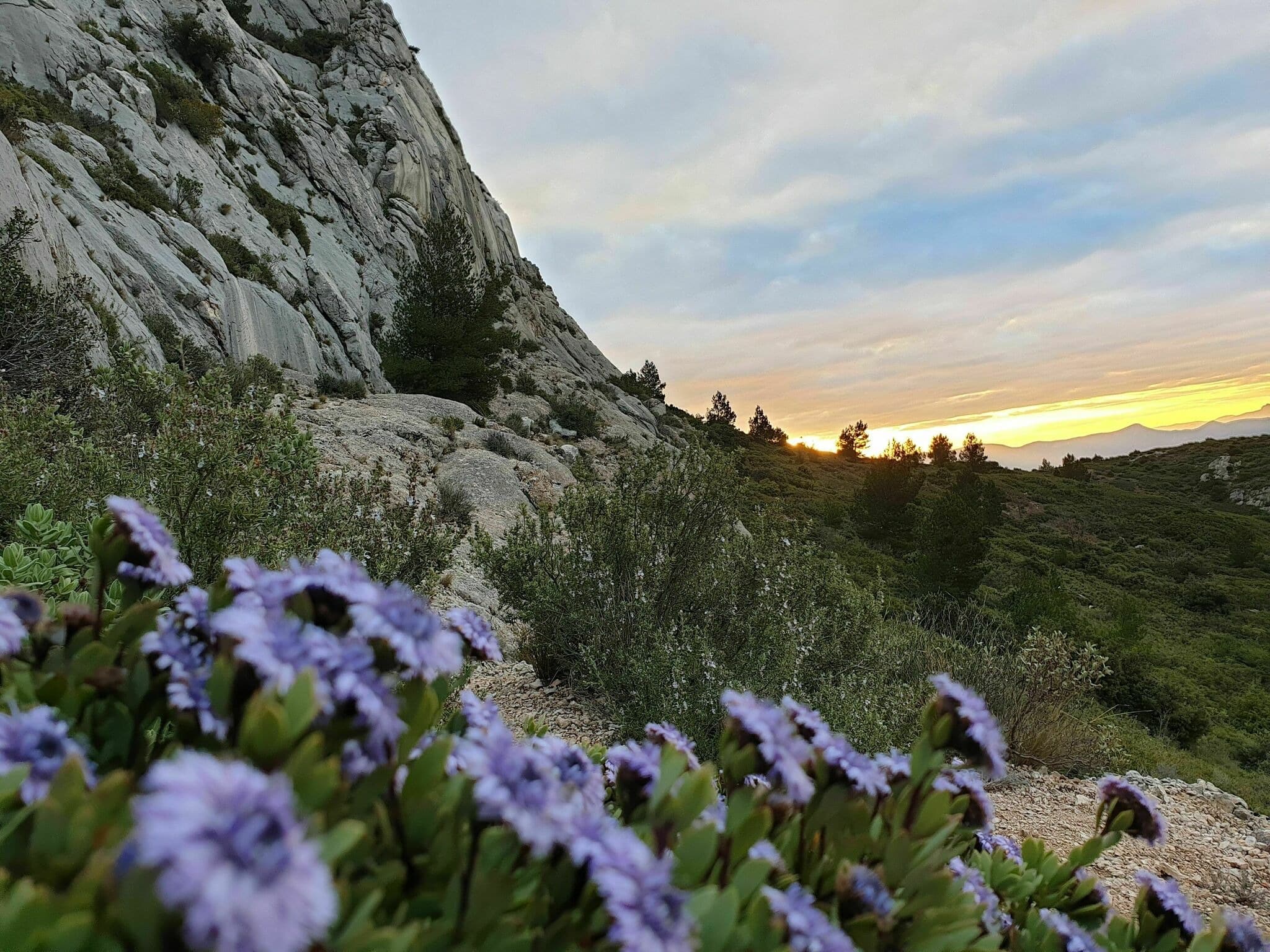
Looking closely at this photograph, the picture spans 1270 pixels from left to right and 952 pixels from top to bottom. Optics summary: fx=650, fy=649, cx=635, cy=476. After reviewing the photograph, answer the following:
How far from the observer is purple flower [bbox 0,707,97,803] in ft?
2.63

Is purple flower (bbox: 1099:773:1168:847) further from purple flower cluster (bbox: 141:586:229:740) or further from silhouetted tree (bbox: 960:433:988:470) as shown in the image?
silhouetted tree (bbox: 960:433:988:470)

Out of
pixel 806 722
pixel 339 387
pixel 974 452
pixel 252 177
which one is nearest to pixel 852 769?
pixel 806 722

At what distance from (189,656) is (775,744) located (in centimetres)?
92

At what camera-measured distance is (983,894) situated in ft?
4.71

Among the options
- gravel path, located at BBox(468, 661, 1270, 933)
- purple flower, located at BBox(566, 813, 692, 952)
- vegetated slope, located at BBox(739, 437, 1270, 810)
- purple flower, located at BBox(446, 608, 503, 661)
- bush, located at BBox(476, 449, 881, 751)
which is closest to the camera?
purple flower, located at BBox(566, 813, 692, 952)

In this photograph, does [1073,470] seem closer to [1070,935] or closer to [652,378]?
[652,378]

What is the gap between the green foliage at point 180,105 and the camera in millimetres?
17797

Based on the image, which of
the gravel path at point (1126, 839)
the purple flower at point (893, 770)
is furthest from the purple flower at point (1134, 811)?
the gravel path at point (1126, 839)

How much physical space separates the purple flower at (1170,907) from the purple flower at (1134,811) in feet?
0.29

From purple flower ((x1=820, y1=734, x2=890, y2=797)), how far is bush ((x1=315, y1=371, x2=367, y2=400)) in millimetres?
16667

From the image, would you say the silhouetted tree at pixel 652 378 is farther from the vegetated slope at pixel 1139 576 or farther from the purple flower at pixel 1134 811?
the purple flower at pixel 1134 811

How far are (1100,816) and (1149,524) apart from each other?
144 feet

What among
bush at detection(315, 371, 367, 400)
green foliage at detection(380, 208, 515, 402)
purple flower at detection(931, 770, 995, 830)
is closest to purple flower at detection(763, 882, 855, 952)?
purple flower at detection(931, 770, 995, 830)

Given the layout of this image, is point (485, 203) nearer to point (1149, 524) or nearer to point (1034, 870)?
point (1149, 524)
